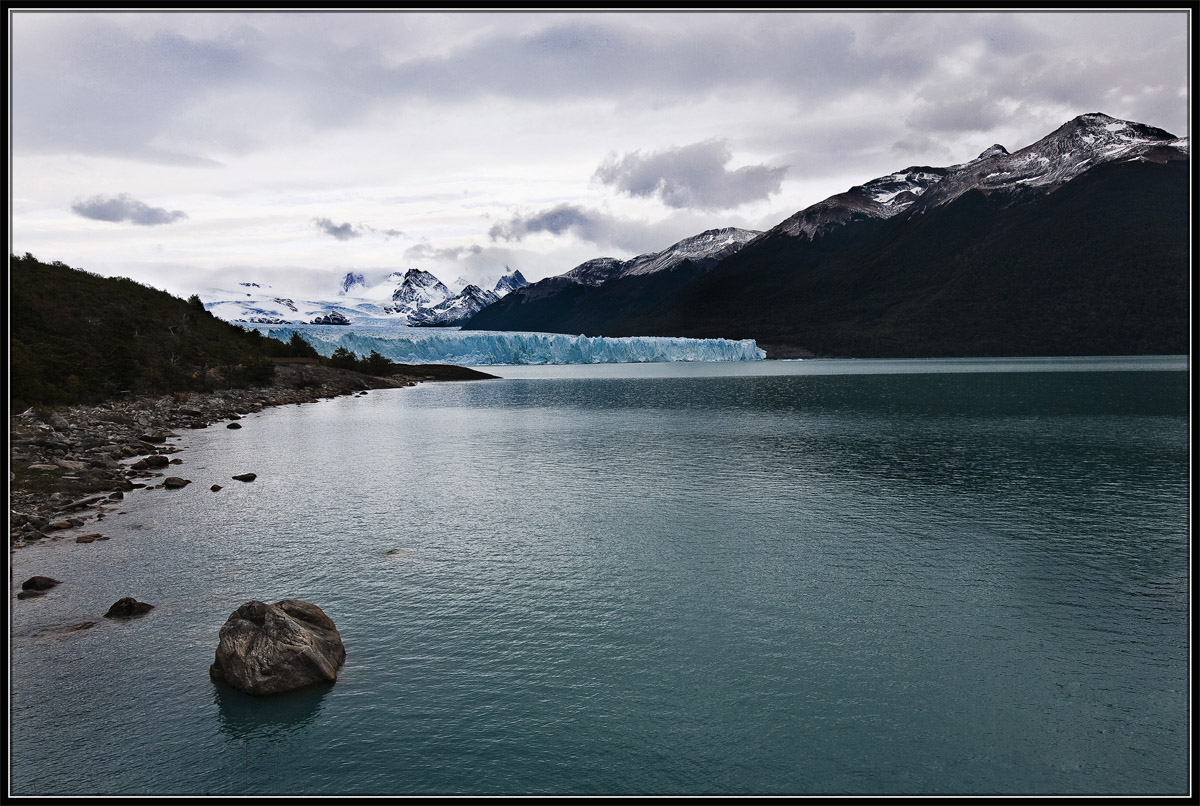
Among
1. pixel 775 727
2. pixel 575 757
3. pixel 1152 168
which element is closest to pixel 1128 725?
pixel 775 727

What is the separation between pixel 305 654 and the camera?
12461mm

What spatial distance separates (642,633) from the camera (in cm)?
1473

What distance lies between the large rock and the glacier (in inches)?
4589

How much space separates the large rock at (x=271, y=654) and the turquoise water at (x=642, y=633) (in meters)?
0.30

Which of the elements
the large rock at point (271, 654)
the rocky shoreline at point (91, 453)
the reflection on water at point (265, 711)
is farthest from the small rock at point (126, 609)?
the reflection on water at point (265, 711)

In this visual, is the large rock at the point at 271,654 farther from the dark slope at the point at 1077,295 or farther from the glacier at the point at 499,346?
the dark slope at the point at 1077,295

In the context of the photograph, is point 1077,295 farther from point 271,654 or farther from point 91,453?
point 271,654

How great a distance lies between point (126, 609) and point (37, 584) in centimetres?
337

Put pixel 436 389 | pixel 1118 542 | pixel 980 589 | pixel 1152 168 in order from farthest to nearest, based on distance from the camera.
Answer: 1. pixel 1152 168
2. pixel 436 389
3. pixel 1118 542
4. pixel 980 589

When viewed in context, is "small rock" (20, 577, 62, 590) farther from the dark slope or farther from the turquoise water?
the dark slope

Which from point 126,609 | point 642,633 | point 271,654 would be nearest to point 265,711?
point 271,654

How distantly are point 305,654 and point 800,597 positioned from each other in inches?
425

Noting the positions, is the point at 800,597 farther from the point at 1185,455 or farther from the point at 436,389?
the point at 436,389

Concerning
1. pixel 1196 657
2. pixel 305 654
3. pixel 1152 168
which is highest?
pixel 1152 168
